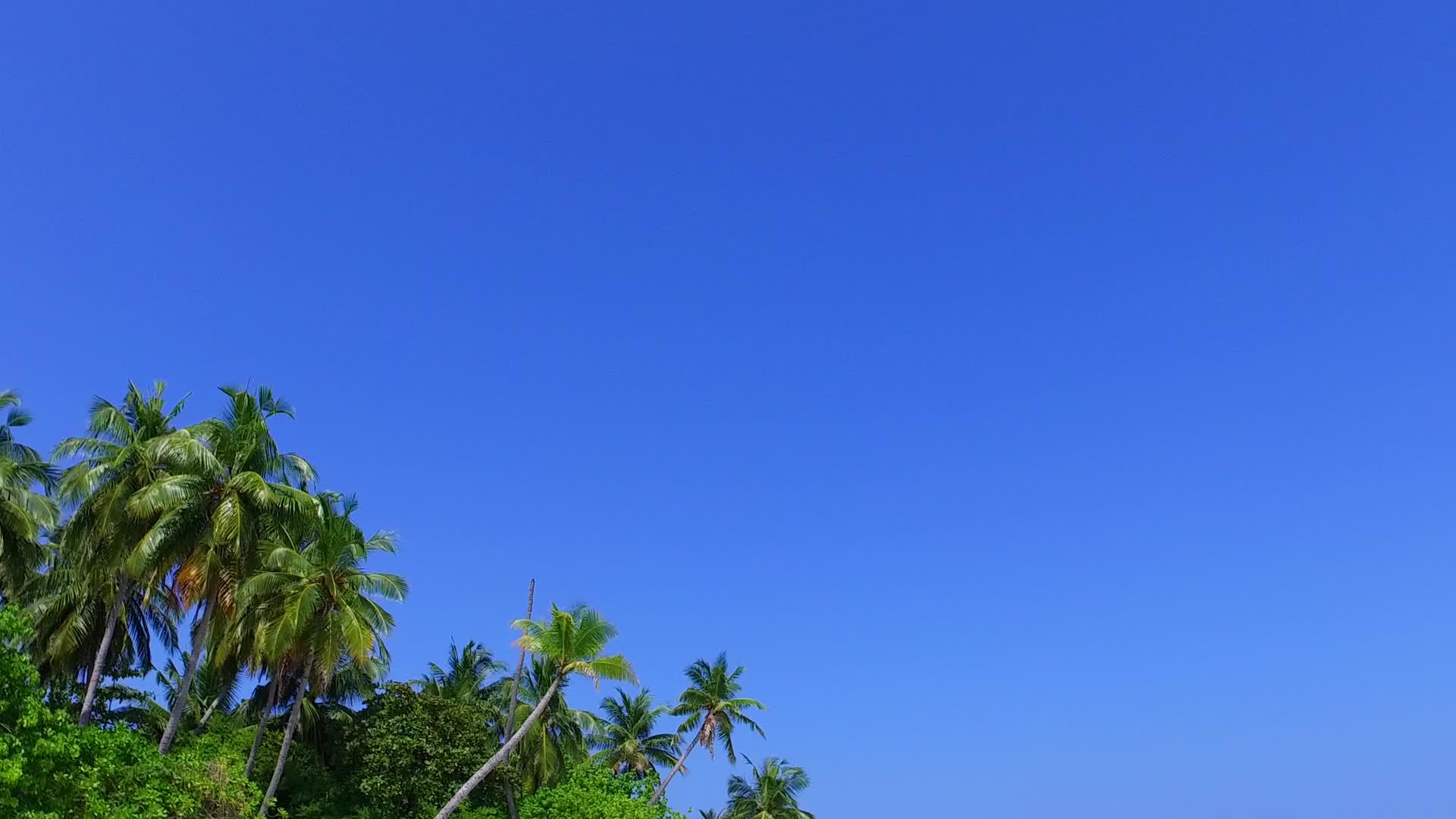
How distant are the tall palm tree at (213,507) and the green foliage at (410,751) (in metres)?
7.64

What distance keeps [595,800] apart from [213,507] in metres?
14.9

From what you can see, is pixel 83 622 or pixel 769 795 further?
pixel 769 795

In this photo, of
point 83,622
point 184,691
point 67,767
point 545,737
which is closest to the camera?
point 67,767

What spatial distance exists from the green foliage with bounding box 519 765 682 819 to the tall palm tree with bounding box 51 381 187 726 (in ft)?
44.9

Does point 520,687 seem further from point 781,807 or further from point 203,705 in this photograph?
point 781,807

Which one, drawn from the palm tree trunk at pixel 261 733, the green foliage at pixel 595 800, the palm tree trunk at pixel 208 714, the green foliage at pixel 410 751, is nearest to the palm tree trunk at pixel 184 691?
the palm tree trunk at pixel 261 733

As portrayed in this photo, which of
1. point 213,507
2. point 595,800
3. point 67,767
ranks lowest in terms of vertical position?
point 67,767

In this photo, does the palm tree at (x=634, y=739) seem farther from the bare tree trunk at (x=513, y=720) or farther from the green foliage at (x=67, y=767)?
the green foliage at (x=67, y=767)

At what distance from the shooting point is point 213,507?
28.3 meters

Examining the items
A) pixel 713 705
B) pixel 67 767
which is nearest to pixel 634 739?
pixel 713 705

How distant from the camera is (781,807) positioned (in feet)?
194

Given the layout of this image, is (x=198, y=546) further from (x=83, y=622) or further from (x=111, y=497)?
(x=83, y=622)

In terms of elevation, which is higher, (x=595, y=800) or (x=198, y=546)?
(x=198, y=546)

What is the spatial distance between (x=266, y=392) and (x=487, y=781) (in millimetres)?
16154
